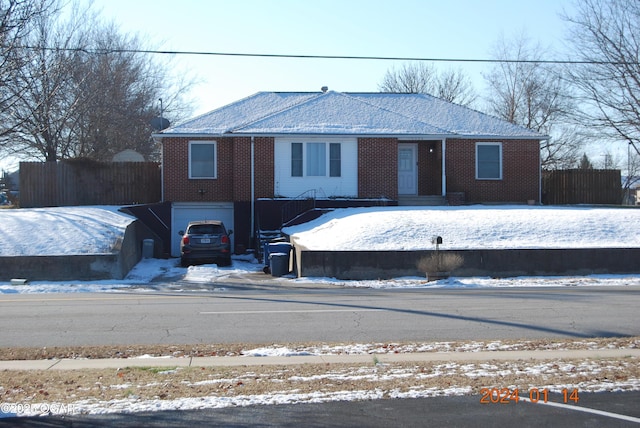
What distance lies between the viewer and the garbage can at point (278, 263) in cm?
2138

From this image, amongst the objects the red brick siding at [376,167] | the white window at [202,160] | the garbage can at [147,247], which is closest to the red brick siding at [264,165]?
the white window at [202,160]

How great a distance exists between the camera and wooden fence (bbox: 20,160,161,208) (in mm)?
32438

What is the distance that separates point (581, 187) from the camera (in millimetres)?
34875

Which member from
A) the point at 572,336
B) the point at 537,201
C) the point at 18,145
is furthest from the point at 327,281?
the point at 18,145

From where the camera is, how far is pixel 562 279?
1994cm

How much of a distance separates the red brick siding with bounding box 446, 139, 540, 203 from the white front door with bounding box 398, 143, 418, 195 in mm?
1630

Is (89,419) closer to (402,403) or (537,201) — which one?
(402,403)

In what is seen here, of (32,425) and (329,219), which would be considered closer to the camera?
(32,425)

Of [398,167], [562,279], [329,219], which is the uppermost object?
[398,167]

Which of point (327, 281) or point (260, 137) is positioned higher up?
point (260, 137)

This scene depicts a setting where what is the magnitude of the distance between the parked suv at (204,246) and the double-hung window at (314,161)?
22.1 ft

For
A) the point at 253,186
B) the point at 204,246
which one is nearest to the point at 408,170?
the point at 253,186

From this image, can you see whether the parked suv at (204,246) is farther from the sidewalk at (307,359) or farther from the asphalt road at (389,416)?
the asphalt road at (389,416)

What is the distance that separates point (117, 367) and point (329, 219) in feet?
58.3
